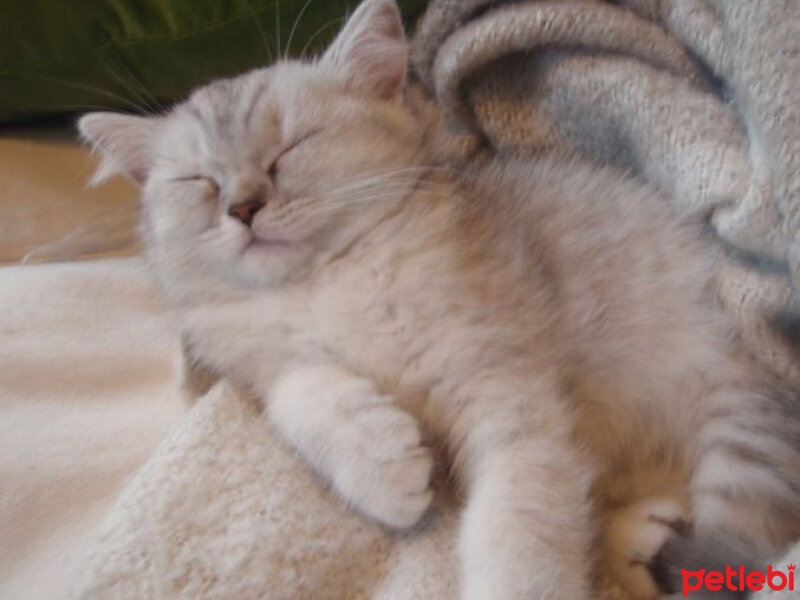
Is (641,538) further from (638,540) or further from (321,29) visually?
(321,29)

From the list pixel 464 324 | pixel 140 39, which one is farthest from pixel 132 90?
pixel 464 324

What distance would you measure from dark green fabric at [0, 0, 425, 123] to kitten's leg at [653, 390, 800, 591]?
81 cm

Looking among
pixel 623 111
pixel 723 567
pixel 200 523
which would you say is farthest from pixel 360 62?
pixel 723 567

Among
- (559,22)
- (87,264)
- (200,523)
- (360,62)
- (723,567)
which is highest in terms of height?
(559,22)

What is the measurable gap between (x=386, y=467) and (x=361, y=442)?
4cm

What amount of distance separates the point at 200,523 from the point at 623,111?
2.36ft

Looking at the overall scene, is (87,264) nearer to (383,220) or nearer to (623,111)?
(383,220)

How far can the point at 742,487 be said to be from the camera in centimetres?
78

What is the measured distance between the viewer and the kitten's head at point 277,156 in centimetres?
89

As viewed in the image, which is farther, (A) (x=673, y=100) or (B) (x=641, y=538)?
(A) (x=673, y=100)

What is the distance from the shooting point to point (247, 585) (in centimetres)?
70

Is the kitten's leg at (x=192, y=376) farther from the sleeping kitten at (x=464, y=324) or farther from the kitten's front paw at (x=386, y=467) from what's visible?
the kitten's front paw at (x=386, y=467)

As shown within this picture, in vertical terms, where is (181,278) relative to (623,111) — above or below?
below

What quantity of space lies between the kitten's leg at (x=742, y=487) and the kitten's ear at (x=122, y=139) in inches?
33.5
